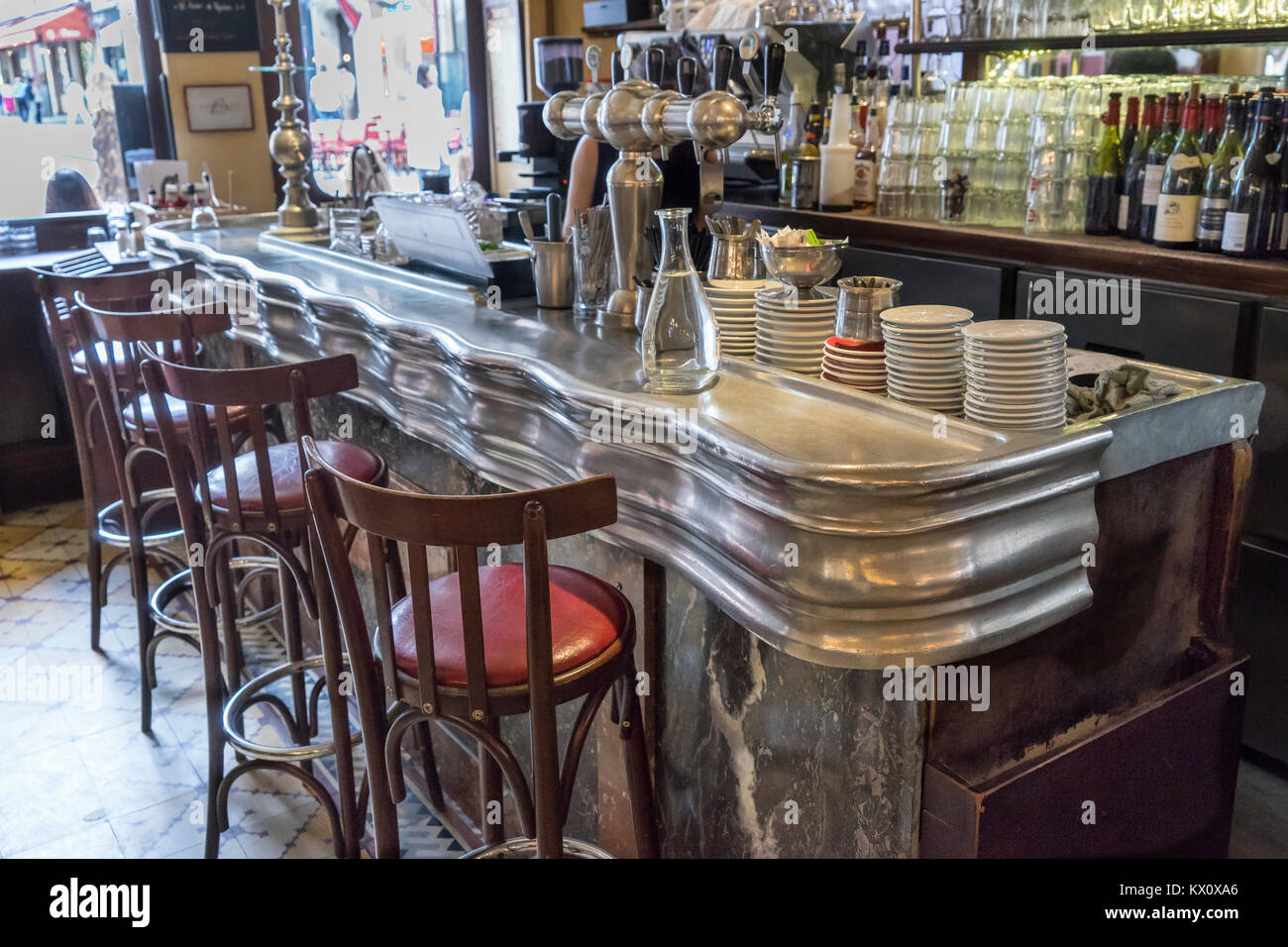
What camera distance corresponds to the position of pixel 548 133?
4.41m

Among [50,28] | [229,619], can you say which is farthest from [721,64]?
[50,28]

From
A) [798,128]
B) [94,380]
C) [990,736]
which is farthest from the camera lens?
[798,128]

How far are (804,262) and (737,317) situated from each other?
0.73 ft

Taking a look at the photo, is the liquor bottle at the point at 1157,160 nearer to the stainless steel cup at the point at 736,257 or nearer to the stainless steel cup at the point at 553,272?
the stainless steel cup at the point at 736,257

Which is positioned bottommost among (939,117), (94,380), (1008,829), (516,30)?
(1008,829)

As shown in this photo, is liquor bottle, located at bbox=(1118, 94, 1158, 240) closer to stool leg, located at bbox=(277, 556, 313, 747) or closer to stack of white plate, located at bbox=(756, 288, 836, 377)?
stack of white plate, located at bbox=(756, 288, 836, 377)

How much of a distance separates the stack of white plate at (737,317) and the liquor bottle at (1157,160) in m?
1.53

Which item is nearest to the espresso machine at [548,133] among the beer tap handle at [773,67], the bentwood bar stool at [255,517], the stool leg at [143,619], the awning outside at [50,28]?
the beer tap handle at [773,67]

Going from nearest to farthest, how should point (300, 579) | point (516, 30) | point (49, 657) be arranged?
point (300, 579), point (49, 657), point (516, 30)

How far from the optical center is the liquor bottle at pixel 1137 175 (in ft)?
10.0

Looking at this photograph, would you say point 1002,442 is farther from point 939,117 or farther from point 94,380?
point 939,117
